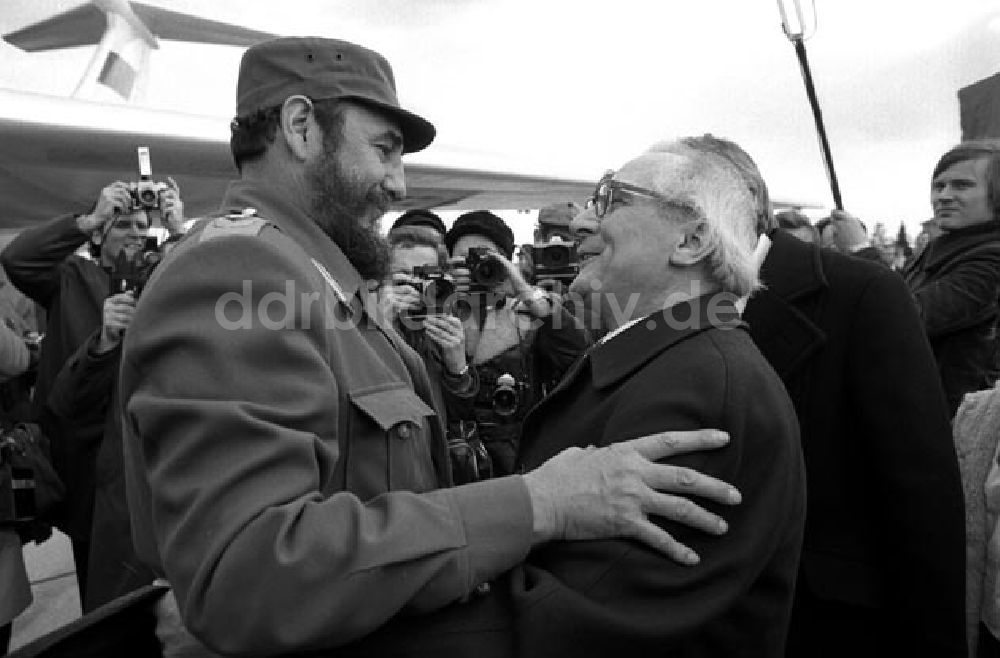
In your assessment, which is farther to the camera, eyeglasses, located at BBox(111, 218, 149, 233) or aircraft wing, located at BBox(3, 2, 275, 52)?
aircraft wing, located at BBox(3, 2, 275, 52)

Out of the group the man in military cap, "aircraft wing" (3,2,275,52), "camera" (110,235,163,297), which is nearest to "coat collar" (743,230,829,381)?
the man in military cap

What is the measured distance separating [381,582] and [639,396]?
51cm

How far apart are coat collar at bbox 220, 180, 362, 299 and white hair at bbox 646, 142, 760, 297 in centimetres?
61

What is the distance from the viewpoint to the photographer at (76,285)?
3234mm

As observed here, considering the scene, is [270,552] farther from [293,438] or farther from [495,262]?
[495,262]

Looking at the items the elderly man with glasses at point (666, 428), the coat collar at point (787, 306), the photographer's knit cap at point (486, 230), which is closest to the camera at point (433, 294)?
the photographer's knit cap at point (486, 230)

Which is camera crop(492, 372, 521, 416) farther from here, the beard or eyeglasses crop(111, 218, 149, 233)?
the beard

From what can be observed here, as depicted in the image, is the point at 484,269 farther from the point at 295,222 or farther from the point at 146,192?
the point at 295,222

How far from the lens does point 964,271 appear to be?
3.45 m

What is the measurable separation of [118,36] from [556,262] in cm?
1402

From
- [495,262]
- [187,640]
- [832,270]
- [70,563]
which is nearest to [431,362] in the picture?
[495,262]

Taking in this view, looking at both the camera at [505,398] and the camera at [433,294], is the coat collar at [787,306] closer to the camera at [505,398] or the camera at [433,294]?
the camera at [505,398]

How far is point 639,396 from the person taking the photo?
52.6 inches

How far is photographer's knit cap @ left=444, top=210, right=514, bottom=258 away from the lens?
13.4 feet
